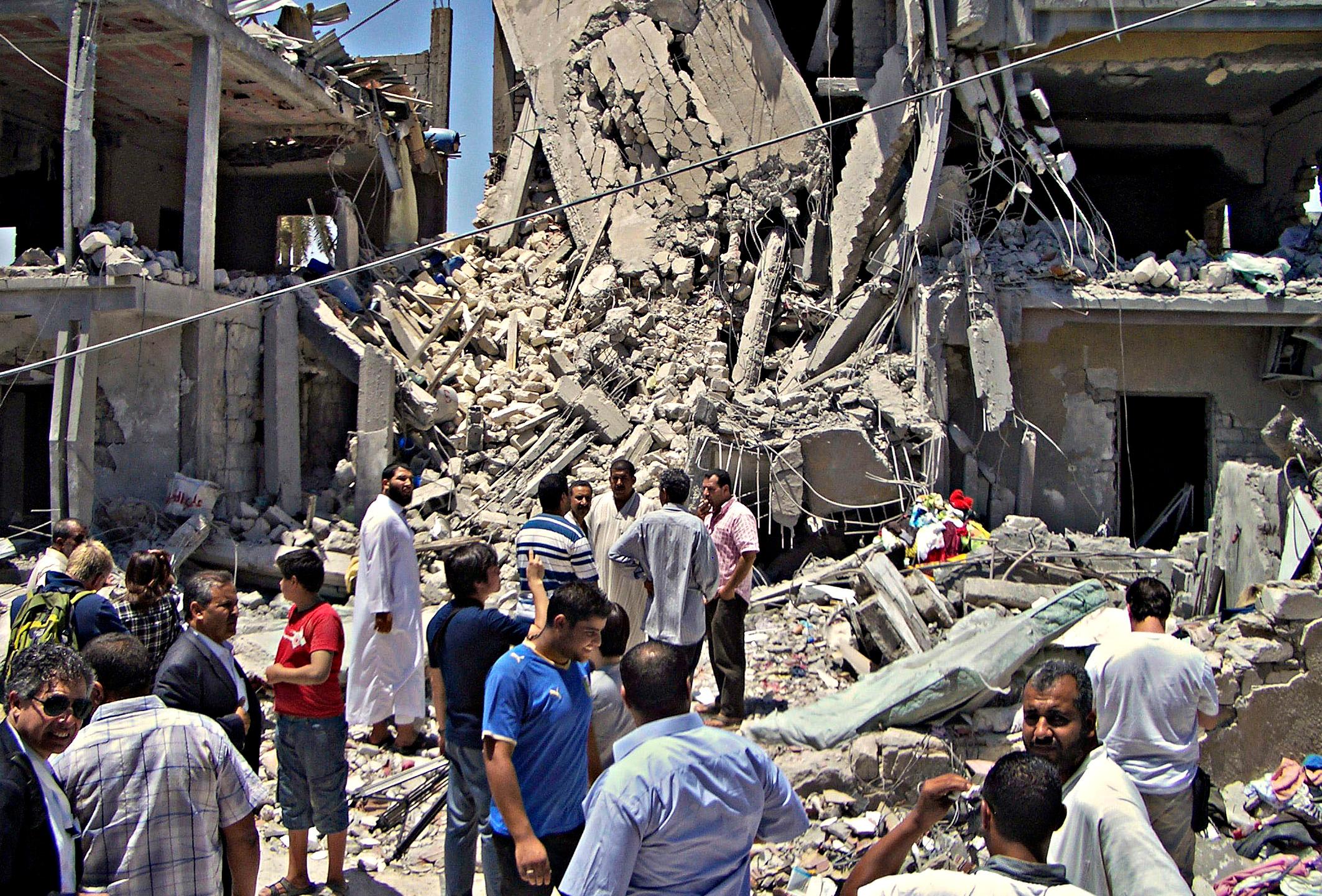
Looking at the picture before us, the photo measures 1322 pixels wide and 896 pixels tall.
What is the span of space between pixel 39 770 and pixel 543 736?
4.15 ft

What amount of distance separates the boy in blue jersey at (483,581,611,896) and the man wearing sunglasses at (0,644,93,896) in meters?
1.03

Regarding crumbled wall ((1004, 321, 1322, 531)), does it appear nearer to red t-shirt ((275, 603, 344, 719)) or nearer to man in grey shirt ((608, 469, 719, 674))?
man in grey shirt ((608, 469, 719, 674))

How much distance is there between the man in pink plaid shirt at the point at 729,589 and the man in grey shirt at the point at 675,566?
46cm

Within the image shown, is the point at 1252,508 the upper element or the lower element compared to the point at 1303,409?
lower

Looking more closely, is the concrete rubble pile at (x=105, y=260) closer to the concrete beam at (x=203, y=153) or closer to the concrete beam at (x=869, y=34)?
the concrete beam at (x=203, y=153)

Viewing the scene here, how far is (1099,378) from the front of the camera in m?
10.5

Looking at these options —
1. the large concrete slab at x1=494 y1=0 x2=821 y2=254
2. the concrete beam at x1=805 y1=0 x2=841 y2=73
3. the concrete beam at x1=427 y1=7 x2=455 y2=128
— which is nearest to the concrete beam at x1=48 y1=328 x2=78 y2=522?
the large concrete slab at x1=494 y1=0 x2=821 y2=254

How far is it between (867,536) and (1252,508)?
3.33 metres

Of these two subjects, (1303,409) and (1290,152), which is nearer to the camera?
(1303,409)

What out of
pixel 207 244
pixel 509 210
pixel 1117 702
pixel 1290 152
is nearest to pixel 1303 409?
pixel 1290 152

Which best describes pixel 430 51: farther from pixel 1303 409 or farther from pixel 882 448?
pixel 1303 409

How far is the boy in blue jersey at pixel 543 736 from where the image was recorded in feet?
9.07

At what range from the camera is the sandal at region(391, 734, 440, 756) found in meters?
5.57

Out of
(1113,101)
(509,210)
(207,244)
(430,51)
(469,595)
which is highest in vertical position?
(430,51)
